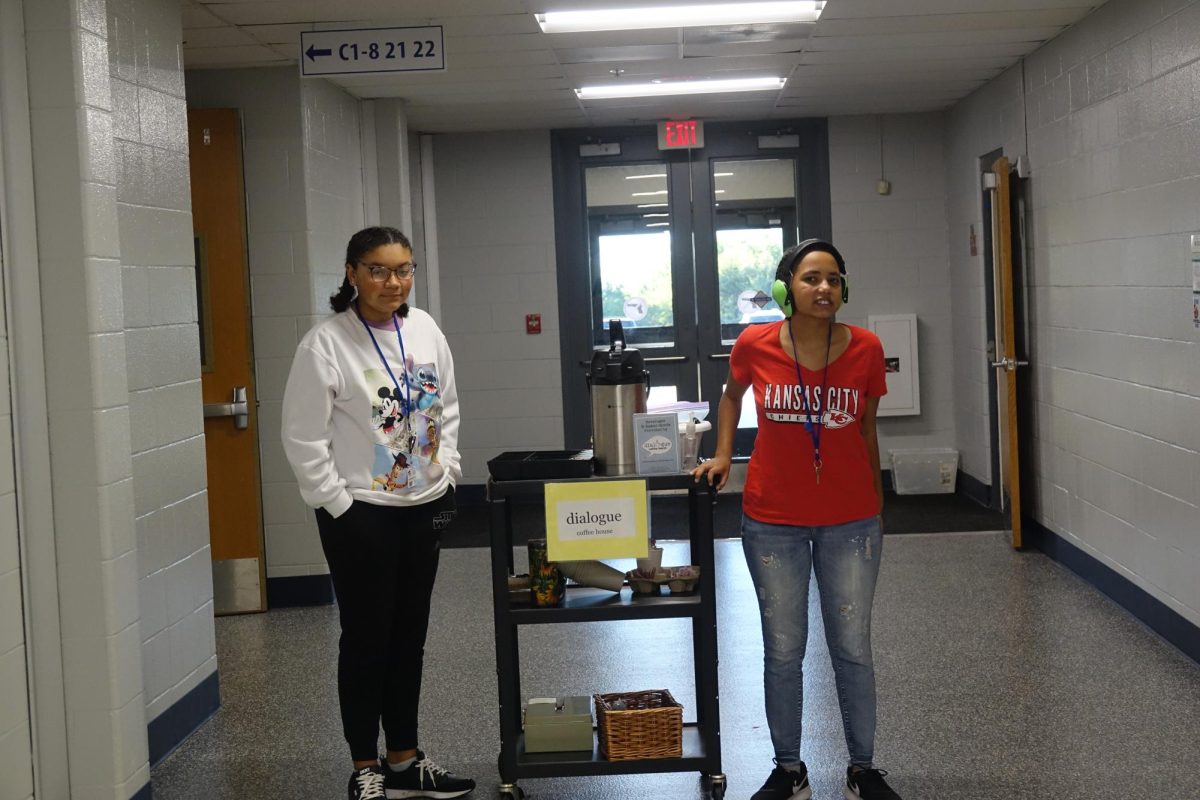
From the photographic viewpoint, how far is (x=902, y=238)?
9172 mm

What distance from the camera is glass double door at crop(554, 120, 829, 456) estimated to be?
9180 millimetres

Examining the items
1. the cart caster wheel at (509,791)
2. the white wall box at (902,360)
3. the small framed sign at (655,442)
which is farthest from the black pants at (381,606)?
the white wall box at (902,360)

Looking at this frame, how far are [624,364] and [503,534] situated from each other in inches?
22.1

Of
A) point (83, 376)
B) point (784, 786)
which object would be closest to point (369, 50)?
point (83, 376)

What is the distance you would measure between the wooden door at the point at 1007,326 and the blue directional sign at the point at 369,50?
3102mm

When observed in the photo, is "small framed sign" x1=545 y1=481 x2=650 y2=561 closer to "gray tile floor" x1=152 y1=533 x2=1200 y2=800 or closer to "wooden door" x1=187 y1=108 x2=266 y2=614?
"gray tile floor" x1=152 y1=533 x2=1200 y2=800

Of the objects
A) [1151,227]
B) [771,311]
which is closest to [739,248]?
[771,311]

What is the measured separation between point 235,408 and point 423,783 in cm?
281

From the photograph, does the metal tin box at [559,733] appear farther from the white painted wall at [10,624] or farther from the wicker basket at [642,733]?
the white painted wall at [10,624]

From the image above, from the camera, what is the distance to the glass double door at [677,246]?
30.1ft

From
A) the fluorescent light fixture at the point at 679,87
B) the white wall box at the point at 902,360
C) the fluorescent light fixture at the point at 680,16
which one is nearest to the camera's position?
the fluorescent light fixture at the point at 680,16

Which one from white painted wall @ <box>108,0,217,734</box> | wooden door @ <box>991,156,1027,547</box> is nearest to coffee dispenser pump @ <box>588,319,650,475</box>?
white painted wall @ <box>108,0,217,734</box>

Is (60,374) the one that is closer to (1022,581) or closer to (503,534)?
(503,534)

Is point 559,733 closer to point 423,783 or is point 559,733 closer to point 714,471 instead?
point 423,783
